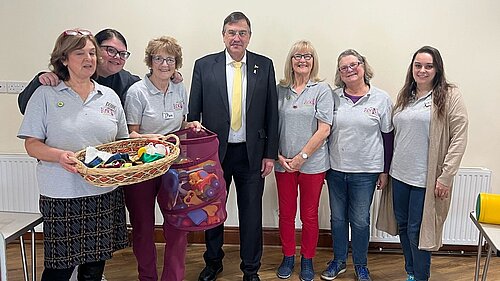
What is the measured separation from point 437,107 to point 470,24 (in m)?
1.14

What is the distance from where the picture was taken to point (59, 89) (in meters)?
2.34

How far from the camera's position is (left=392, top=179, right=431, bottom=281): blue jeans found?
2986mm

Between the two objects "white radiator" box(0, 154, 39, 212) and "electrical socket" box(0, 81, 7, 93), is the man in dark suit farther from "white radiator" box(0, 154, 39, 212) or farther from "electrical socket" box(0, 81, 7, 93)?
"electrical socket" box(0, 81, 7, 93)

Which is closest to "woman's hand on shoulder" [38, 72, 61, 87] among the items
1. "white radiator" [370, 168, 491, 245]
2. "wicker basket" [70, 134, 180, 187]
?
"wicker basket" [70, 134, 180, 187]

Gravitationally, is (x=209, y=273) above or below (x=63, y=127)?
below

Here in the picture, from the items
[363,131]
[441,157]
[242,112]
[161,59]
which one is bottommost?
[441,157]

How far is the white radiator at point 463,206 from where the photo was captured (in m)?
3.69

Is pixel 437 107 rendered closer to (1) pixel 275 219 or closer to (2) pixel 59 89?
(1) pixel 275 219

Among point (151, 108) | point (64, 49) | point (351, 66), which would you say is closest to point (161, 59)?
point (151, 108)

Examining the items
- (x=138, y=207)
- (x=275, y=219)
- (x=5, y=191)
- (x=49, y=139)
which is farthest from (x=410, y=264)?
(x=5, y=191)

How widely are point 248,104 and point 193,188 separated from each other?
65 cm

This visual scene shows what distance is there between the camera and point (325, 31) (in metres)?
3.74

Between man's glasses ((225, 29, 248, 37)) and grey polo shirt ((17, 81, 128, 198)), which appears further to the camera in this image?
man's glasses ((225, 29, 248, 37))

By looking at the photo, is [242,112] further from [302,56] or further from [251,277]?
[251,277]
